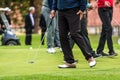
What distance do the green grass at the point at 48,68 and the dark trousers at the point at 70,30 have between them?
0.37 metres

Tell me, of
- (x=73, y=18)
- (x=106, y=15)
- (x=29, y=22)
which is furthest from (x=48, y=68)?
(x=29, y=22)

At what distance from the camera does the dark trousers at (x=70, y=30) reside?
35.7 ft

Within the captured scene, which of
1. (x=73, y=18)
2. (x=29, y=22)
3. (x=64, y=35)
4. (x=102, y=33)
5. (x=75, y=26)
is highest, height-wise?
(x=73, y=18)

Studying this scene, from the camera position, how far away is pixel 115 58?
41.8 ft

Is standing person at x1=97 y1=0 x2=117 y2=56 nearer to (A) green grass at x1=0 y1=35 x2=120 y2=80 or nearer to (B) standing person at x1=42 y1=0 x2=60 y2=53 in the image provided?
(A) green grass at x1=0 y1=35 x2=120 y2=80

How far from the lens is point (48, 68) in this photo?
1112 cm

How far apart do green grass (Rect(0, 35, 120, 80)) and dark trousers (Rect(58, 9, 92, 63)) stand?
372 millimetres

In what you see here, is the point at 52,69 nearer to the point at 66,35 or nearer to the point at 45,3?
the point at 66,35

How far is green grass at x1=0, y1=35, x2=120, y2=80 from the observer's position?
31.4ft

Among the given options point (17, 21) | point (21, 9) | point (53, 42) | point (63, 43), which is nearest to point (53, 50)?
point (53, 42)

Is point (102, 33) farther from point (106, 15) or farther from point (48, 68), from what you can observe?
point (48, 68)

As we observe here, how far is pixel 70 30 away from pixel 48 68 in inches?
36.4

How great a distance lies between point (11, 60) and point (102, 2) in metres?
2.58

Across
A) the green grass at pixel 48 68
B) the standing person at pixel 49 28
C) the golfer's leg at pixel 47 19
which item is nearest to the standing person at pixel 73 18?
the green grass at pixel 48 68
